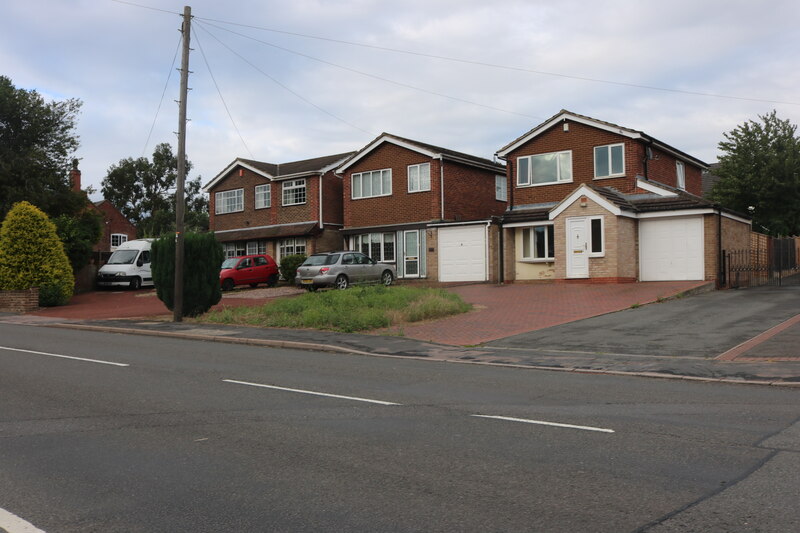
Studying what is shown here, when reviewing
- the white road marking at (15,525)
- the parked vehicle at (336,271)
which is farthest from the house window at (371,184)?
the white road marking at (15,525)

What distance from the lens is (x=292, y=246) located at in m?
36.0

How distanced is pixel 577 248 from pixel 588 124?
5.67 meters

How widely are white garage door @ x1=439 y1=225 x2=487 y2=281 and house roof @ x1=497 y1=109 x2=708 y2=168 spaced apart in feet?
12.5

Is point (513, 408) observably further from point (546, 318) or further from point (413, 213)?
point (413, 213)

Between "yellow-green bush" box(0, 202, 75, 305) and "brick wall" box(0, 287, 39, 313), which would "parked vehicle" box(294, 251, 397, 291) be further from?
"brick wall" box(0, 287, 39, 313)

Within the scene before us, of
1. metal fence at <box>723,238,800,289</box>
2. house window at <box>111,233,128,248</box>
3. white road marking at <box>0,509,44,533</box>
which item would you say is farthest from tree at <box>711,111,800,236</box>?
house window at <box>111,233,128,248</box>

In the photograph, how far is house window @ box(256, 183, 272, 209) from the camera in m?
37.8

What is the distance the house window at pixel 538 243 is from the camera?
28.0 m

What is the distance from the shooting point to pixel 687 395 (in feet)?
27.6

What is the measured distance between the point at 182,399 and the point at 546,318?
1110cm

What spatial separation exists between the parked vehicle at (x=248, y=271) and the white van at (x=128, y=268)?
5210 mm

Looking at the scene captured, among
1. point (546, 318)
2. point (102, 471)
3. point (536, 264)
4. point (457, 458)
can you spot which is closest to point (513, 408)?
point (457, 458)

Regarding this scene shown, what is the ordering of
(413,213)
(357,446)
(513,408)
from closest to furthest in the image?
(357,446) < (513,408) < (413,213)

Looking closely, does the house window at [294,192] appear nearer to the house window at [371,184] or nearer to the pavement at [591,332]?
the house window at [371,184]
